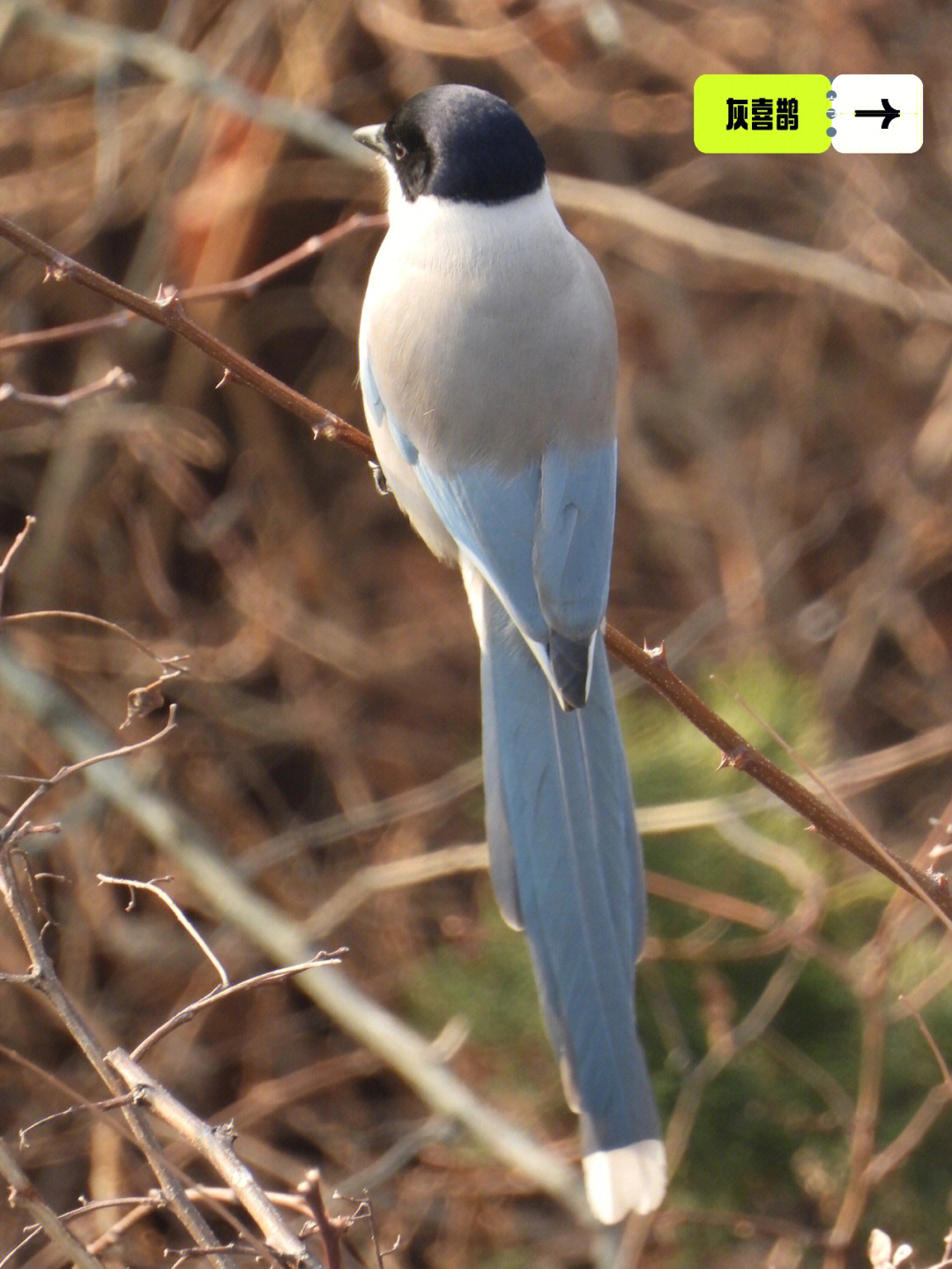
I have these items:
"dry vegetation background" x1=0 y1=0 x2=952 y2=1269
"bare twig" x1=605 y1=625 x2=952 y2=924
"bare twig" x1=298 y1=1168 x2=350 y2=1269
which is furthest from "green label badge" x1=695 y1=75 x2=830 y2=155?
"bare twig" x1=298 y1=1168 x2=350 y2=1269

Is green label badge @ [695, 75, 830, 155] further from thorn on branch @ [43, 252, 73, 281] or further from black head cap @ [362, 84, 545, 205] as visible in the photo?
thorn on branch @ [43, 252, 73, 281]

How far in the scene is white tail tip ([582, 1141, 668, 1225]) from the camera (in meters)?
1.70

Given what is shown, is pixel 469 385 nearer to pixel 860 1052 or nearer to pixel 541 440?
pixel 541 440

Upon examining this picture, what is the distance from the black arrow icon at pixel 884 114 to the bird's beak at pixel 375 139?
2.00 meters

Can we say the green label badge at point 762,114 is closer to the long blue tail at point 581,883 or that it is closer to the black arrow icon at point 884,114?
the black arrow icon at point 884,114

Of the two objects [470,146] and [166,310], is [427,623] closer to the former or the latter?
[470,146]

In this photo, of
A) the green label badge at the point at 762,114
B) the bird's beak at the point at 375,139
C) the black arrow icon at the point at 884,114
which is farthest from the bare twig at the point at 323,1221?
the black arrow icon at the point at 884,114

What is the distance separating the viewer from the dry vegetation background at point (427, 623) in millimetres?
2736

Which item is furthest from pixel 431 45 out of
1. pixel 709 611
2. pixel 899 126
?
pixel 709 611

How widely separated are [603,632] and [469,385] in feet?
1.48

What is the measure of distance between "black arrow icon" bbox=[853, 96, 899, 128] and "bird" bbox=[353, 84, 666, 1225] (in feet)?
6.47

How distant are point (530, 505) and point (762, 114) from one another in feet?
6.11

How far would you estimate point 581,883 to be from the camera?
186 cm

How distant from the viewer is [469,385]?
207cm
